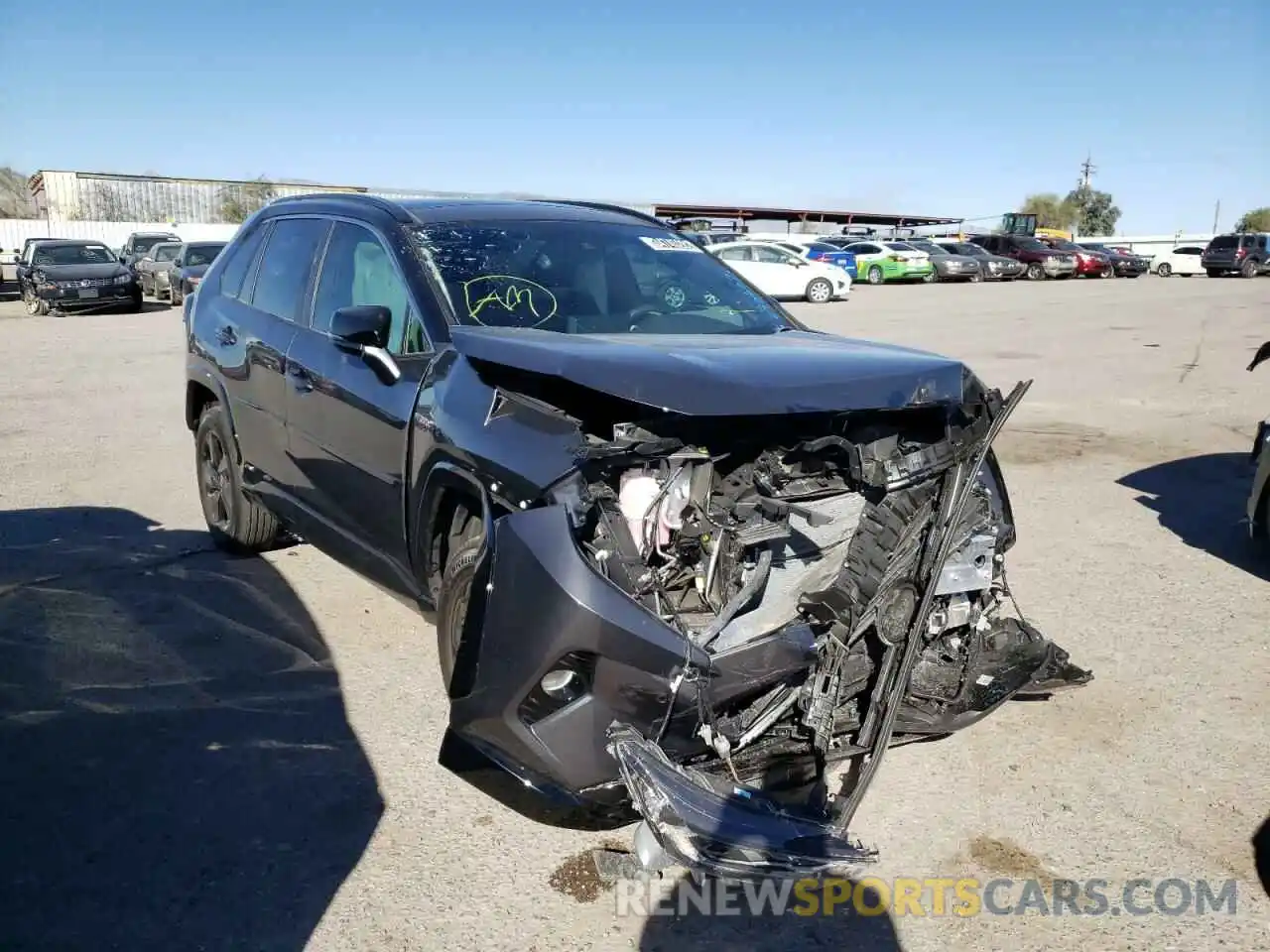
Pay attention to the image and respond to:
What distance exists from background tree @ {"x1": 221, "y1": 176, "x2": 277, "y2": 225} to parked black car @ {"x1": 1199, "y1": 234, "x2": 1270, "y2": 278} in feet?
145

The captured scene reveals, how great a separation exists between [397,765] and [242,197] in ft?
188

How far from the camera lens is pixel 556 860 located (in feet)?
10.1

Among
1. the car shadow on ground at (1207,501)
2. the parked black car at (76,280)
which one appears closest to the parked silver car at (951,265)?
the parked black car at (76,280)

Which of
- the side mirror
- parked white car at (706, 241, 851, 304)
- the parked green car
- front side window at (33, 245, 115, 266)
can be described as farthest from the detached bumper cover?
the parked green car

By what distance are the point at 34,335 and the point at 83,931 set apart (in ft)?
60.0

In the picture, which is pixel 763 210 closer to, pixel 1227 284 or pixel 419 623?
pixel 1227 284

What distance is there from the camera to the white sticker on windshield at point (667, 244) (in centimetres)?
477

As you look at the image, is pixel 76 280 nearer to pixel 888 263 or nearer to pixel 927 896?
pixel 927 896

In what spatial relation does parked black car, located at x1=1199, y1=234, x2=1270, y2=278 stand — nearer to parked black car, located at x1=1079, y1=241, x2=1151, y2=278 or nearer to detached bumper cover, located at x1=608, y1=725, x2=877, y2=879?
parked black car, located at x1=1079, y1=241, x2=1151, y2=278

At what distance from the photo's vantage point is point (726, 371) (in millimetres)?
3008

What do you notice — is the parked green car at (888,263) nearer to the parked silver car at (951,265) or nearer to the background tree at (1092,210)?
the parked silver car at (951,265)

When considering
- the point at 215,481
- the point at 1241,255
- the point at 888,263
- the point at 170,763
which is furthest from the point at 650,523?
the point at 1241,255

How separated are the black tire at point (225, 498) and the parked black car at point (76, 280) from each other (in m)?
18.5

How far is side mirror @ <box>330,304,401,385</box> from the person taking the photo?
12.3 feet
